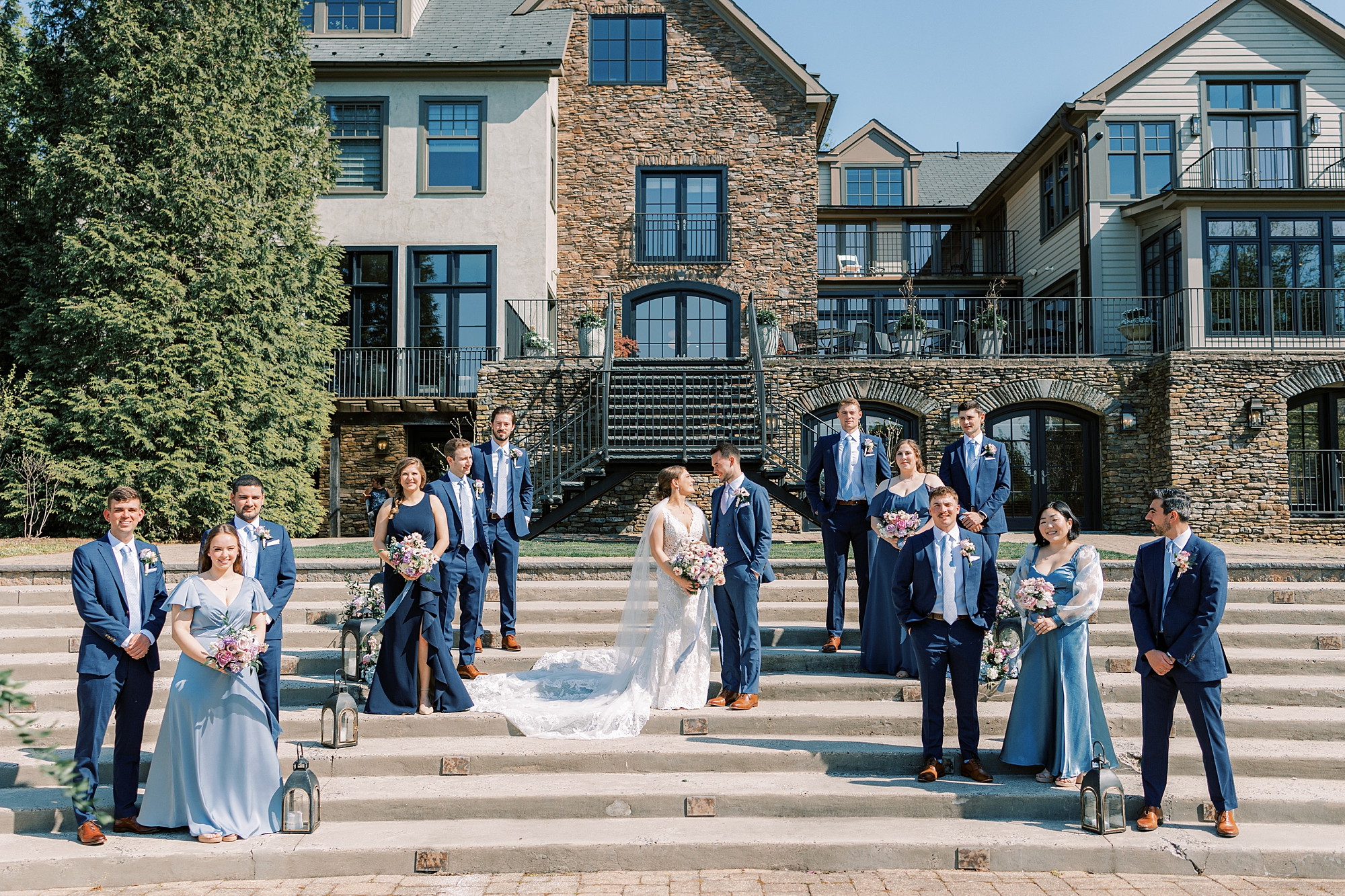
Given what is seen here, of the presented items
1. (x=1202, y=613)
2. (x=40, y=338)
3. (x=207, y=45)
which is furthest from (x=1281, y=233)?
(x=40, y=338)

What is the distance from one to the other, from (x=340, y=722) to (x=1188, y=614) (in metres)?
5.29

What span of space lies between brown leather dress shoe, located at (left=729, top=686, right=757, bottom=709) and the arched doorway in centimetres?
1220

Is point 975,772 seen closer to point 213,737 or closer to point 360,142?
point 213,737

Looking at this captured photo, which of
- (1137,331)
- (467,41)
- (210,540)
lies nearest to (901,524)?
(210,540)

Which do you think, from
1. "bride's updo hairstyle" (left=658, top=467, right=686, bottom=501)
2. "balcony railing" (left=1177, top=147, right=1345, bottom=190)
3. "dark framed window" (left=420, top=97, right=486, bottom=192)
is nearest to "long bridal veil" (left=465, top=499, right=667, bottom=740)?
"bride's updo hairstyle" (left=658, top=467, right=686, bottom=501)

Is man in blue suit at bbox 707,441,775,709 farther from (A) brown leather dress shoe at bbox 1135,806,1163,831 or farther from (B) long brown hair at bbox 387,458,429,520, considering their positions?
(A) brown leather dress shoe at bbox 1135,806,1163,831

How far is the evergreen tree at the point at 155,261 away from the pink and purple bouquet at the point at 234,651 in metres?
10.3

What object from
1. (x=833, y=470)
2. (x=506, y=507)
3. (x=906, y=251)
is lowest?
(x=506, y=507)

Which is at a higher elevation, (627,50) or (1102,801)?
(627,50)

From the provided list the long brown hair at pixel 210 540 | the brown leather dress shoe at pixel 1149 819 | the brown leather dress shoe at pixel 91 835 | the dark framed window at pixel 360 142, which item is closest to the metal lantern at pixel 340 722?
the long brown hair at pixel 210 540

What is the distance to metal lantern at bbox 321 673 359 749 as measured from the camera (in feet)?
20.6

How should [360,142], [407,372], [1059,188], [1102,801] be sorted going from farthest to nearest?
[1059,188] → [360,142] → [407,372] → [1102,801]

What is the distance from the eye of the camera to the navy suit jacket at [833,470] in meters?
8.09

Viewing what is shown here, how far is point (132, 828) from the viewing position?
5359 millimetres
